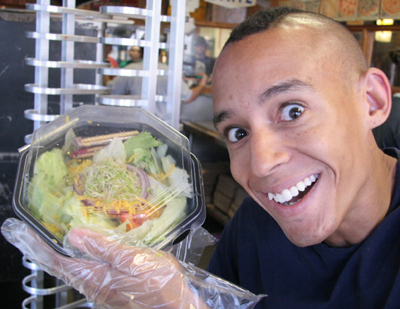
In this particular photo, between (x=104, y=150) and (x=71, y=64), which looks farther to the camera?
(x=71, y=64)

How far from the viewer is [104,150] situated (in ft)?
4.31

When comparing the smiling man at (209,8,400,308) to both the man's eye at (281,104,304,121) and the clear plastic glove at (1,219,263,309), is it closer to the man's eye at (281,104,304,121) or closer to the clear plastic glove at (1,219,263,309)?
the man's eye at (281,104,304,121)

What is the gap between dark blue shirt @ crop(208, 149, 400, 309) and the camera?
41.7 inches

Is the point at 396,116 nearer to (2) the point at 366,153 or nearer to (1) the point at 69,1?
(2) the point at 366,153

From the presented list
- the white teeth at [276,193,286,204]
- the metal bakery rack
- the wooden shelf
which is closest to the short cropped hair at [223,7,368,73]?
the white teeth at [276,193,286,204]

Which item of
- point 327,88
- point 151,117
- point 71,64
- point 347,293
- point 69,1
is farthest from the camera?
point 69,1

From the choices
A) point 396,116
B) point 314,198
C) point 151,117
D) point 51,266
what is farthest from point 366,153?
point 51,266

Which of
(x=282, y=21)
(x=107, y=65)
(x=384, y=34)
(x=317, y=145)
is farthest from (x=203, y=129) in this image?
(x=317, y=145)

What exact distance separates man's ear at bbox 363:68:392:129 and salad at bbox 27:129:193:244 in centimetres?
56

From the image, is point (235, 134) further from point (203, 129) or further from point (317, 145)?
point (203, 129)

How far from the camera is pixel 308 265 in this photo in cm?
122

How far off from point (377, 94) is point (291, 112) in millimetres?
251

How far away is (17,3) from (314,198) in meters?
7.07

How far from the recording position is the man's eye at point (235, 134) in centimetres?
115
